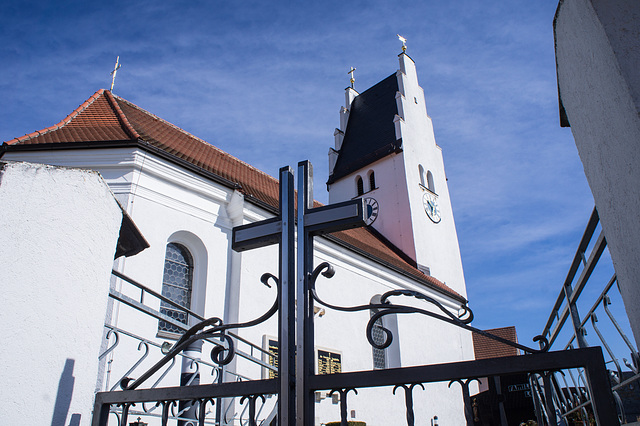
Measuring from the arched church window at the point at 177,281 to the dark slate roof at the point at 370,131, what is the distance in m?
12.7

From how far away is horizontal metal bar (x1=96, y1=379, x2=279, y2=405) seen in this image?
87.6 inches

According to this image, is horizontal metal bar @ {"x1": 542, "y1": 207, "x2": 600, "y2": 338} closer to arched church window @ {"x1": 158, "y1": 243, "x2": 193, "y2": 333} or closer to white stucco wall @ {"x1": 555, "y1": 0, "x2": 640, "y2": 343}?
white stucco wall @ {"x1": 555, "y1": 0, "x2": 640, "y2": 343}

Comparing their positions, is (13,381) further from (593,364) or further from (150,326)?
(150,326)

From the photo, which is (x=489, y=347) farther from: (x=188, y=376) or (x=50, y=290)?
(x=50, y=290)

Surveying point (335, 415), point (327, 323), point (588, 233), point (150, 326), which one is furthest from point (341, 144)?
point (588, 233)

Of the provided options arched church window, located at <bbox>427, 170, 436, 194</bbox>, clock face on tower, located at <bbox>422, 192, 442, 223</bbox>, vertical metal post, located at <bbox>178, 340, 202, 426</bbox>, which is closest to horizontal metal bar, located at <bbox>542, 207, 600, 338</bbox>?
vertical metal post, located at <bbox>178, 340, 202, 426</bbox>

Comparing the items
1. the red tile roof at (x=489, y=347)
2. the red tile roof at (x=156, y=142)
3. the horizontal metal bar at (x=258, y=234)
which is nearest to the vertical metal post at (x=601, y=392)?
the horizontal metal bar at (x=258, y=234)

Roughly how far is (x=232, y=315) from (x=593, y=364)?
8941 millimetres

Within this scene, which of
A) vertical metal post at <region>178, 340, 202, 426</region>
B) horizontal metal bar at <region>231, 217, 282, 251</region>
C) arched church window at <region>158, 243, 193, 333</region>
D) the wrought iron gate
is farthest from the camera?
arched church window at <region>158, 243, 193, 333</region>

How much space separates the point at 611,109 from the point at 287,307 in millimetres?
1624

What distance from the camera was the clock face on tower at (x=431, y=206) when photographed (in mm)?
21203

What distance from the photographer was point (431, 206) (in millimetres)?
21531

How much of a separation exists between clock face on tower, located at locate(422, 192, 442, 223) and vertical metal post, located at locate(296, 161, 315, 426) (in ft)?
62.1

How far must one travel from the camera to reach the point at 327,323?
1240cm
